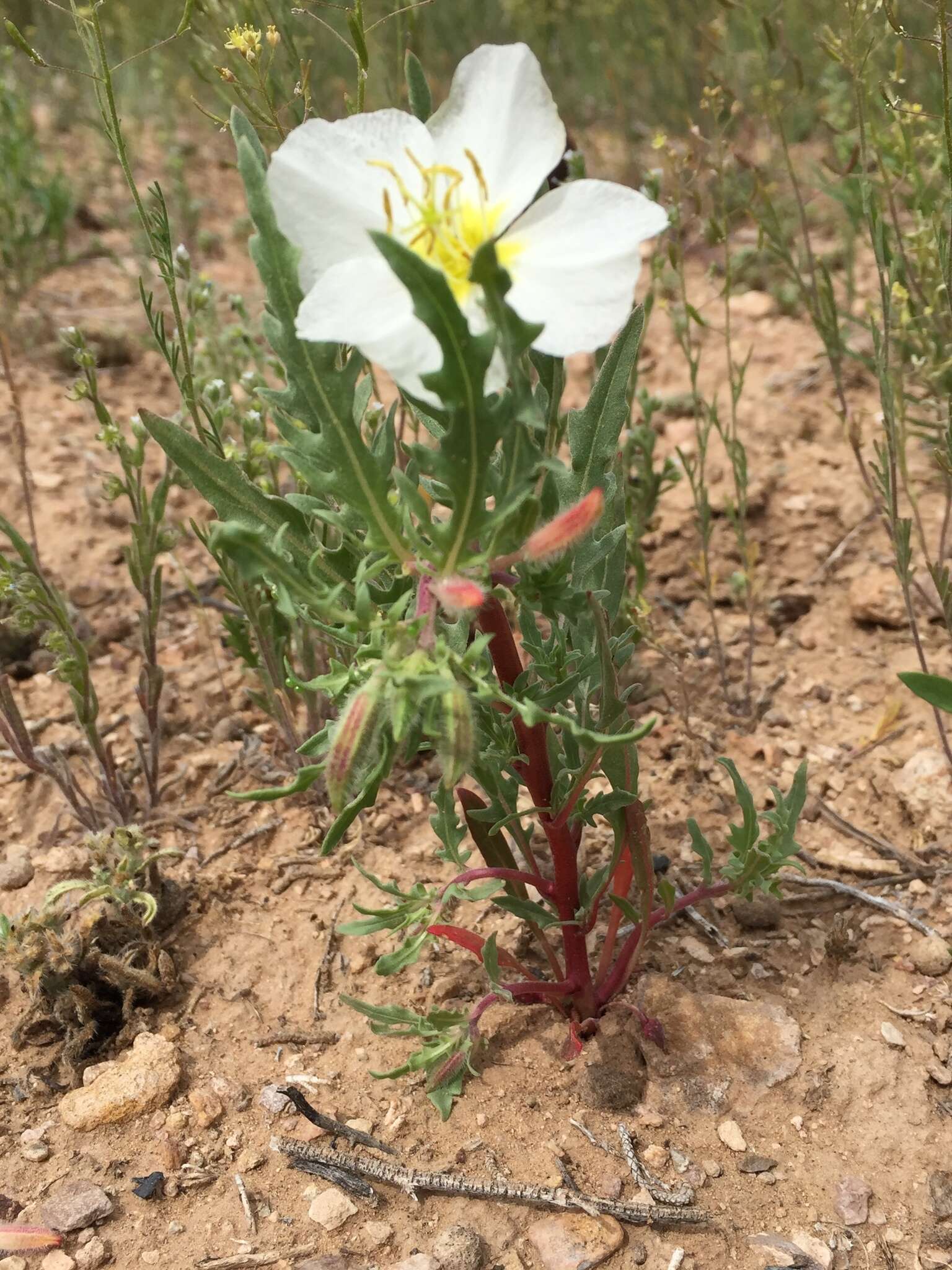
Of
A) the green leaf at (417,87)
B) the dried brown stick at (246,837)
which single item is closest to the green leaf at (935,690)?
the green leaf at (417,87)

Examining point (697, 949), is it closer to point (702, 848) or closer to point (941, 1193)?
point (702, 848)

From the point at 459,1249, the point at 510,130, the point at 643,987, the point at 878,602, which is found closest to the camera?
the point at 510,130

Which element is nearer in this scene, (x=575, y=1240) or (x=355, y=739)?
(x=355, y=739)

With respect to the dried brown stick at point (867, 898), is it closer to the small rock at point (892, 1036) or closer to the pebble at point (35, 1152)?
the small rock at point (892, 1036)

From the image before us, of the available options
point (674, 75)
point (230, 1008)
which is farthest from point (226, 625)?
point (674, 75)

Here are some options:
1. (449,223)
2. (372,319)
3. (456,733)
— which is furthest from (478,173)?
(456,733)

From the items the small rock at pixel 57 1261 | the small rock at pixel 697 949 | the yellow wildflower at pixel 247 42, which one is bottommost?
the small rock at pixel 697 949
